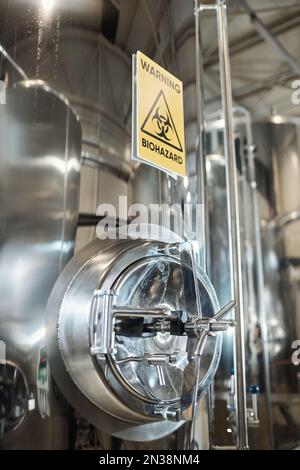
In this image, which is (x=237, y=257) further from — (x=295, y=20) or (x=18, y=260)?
(x=295, y=20)

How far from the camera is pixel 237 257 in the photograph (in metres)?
1.11

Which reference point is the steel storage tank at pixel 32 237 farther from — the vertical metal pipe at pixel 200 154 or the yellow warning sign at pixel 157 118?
the vertical metal pipe at pixel 200 154

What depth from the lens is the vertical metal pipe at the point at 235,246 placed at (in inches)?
39.7

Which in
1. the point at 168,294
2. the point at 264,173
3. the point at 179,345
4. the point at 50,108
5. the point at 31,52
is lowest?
the point at 179,345

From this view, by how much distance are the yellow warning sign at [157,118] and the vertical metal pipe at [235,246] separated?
19 centimetres

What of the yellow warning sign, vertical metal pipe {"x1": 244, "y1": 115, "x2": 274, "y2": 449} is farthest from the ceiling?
vertical metal pipe {"x1": 244, "y1": 115, "x2": 274, "y2": 449}

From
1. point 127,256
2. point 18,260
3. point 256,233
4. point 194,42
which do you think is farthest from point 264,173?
point 18,260

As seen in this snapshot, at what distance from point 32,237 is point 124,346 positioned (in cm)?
25

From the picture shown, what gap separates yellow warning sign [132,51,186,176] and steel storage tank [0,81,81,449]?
148 mm

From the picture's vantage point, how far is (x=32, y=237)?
0.75 metres

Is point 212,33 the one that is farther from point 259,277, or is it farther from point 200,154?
point 200,154

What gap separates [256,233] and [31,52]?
146 cm

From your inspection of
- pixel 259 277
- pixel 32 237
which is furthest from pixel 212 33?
pixel 32 237

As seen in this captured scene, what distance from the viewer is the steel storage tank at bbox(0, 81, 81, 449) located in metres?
0.70
